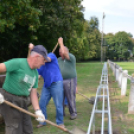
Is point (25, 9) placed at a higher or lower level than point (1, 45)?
higher

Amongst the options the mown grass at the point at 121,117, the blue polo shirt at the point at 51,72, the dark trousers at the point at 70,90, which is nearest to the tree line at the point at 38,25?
the mown grass at the point at 121,117

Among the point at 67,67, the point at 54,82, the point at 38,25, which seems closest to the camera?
the point at 54,82

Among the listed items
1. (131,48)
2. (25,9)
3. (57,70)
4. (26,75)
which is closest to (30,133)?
(26,75)

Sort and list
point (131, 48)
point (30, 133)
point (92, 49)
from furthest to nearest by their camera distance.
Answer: point (131, 48)
point (92, 49)
point (30, 133)

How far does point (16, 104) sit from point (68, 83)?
10.3ft

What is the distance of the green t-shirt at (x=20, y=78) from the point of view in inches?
138

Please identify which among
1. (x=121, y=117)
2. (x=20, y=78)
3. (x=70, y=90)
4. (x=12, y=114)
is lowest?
(x=121, y=117)

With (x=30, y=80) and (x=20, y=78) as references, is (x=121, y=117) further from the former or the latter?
(x=20, y=78)

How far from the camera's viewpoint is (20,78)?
3.56 metres

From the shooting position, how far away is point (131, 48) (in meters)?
118

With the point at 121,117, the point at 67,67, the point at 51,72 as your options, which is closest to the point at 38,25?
the point at 67,67

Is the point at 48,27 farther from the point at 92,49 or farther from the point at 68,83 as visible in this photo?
the point at 92,49

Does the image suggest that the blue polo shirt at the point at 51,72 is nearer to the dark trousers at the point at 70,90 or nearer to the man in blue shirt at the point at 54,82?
the man in blue shirt at the point at 54,82

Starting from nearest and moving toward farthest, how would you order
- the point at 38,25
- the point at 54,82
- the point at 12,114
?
the point at 12,114, the point at 54,82, the point at 38,25
